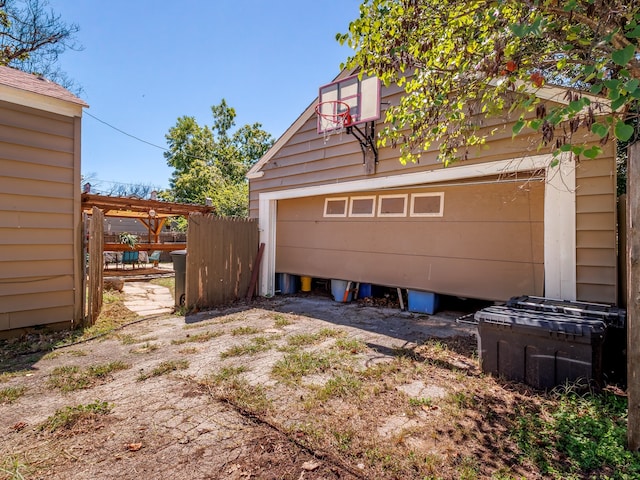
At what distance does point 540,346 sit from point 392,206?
366 centimetres

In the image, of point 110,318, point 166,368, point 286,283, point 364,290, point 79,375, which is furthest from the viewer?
point 286,283

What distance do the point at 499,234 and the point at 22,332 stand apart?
21.7ft

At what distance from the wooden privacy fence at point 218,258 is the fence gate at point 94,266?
1.30 meters

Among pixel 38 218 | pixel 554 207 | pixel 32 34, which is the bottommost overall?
pixel 38 218

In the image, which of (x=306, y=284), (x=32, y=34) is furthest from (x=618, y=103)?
(x=32, y=34)

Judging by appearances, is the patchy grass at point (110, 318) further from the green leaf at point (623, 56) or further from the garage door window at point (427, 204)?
the green leaf at point (623, 56)

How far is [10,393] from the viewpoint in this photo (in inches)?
100

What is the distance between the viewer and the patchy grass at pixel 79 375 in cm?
270

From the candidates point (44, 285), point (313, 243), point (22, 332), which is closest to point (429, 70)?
point (313, 243)

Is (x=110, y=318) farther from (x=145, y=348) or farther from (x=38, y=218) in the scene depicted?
(x=145, y=348)

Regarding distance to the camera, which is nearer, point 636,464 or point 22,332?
point 636,464

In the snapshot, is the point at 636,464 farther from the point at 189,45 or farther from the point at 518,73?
the point at 189,45

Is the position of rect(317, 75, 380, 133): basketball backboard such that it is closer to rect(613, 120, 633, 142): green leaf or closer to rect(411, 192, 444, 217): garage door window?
rect(411, 192, 444, 217): garage door window

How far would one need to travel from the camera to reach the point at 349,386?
2.62 metres
